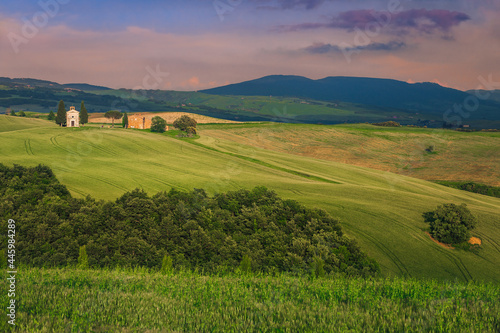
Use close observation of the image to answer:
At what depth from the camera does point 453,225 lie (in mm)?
33438

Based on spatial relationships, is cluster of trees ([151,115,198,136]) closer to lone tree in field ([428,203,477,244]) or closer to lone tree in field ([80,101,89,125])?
lone tree in field ([80,101,89,125])

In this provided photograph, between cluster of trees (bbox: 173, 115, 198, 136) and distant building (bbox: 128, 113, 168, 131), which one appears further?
distant building (bbox: 128, 113, 168, 131)

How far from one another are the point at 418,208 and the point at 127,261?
32028 mm

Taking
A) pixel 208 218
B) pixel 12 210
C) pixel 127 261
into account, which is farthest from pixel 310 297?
pixel 12 210

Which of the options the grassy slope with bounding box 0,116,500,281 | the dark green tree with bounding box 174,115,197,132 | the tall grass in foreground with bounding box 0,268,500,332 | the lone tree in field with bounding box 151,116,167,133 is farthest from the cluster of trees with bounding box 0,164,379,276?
the lone tree in field with bounding box 151,116,167,133

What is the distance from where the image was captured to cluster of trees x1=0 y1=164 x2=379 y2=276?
24.4 m

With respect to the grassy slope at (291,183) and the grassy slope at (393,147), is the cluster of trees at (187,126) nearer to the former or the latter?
the grassy slope at (393,147)

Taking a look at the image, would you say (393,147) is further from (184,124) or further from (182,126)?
(182,126)

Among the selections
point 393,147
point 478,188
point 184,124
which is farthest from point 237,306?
point 393,147

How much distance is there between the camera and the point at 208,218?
29.0 metres

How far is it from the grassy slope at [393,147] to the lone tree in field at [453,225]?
66443mm

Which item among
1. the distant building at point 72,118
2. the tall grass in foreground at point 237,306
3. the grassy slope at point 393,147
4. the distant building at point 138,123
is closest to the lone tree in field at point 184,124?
the grassy slope at point 393,147

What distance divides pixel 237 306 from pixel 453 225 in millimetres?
31587

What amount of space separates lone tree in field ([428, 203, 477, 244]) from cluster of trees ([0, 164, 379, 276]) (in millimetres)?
10304
